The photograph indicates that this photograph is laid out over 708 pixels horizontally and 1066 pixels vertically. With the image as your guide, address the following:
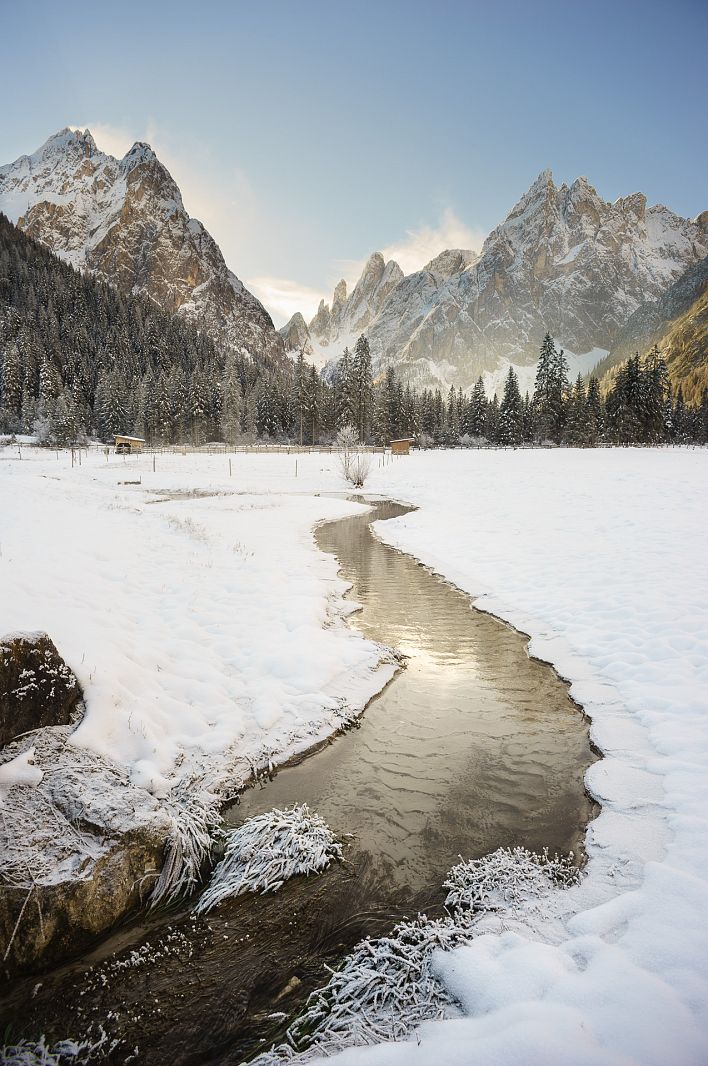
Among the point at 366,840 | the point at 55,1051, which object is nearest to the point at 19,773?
the point at 55,1051

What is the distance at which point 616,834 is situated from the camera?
4.39 meters

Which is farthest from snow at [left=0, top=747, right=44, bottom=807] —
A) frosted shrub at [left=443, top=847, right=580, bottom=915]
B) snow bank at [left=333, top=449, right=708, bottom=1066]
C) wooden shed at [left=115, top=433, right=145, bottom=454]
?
wooden shed at [left=115, top=433, right=145, bottom=454]

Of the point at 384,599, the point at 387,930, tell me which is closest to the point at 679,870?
the point at 387,930

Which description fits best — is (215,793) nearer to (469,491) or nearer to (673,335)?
(469,491)

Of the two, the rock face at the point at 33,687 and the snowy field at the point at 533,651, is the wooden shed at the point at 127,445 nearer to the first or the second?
the snowy field at the point at 533,651

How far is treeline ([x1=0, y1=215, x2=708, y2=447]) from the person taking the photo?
7500 cm

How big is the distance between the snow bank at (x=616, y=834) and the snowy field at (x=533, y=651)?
2 centimetres

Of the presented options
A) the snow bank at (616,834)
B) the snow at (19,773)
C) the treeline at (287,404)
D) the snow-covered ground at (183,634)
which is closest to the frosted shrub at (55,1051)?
the snow bank at (616,834)

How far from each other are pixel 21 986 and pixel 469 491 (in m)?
30.4

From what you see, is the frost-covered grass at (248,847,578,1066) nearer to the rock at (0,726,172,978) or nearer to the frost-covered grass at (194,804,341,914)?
the frost-covered grass at (194,804,341,914)

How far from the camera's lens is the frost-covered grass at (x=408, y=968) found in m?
2.83

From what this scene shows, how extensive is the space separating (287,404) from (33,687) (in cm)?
9986

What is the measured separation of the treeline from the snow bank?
224ft

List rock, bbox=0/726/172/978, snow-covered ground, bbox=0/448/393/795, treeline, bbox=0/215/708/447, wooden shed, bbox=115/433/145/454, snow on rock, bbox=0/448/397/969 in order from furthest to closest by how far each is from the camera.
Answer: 1. treeline, bbox=0/215/708/447
2. wooden shed, bbox=115/433/145/454
3. snow-covered ground, bbox=0/448/393/795
4. snow on rock, bbox=0/448/397/969
5. rock, bbox=0/726/172/978
